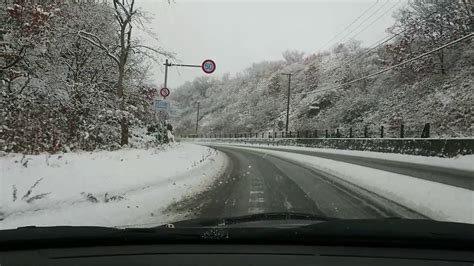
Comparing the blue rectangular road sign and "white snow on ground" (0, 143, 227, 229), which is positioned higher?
the blue rectangular road sign

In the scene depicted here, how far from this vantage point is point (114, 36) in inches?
987

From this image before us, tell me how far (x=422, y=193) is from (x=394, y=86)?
39377mm

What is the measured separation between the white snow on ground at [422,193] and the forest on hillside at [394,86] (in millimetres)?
7388

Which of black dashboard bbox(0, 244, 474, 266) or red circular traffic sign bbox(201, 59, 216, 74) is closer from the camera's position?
black dashboard bbox(0, 244, 474, 266)

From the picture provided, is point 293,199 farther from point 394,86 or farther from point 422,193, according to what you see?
point 394,86

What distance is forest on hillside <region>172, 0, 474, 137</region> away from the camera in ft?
114

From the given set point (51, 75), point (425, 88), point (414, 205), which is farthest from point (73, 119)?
point (425, 88)

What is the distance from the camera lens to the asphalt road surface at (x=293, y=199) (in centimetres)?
830

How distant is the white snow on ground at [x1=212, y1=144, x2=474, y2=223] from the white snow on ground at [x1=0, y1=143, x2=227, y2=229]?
4.52 metres

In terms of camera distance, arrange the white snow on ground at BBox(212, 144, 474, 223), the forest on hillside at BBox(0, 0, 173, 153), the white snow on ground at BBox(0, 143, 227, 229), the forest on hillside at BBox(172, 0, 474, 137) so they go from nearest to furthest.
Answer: the white snow on ground at BBox(0, 143, 227, 229) < the white snow on ground at BBox(212, 144, 474, 223) < the forest on hillside at BBox(0, 0, 173, 153) < the forest on hillside at BBox(172, 0, 474, 137)

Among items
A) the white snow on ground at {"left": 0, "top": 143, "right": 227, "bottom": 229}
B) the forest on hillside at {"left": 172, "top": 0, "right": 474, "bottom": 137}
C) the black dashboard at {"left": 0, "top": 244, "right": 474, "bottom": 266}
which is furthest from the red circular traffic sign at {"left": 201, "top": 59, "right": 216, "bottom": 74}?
the black dashboard at {"left": 0, "top": 244, "right": 474, "bottom": 266}

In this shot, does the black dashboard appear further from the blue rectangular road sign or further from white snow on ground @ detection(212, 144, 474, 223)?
the blue rectangular road sign

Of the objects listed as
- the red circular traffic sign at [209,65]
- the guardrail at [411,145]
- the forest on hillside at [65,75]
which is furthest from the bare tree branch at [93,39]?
the guardrail at [411,145]

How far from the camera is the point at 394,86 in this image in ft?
156
